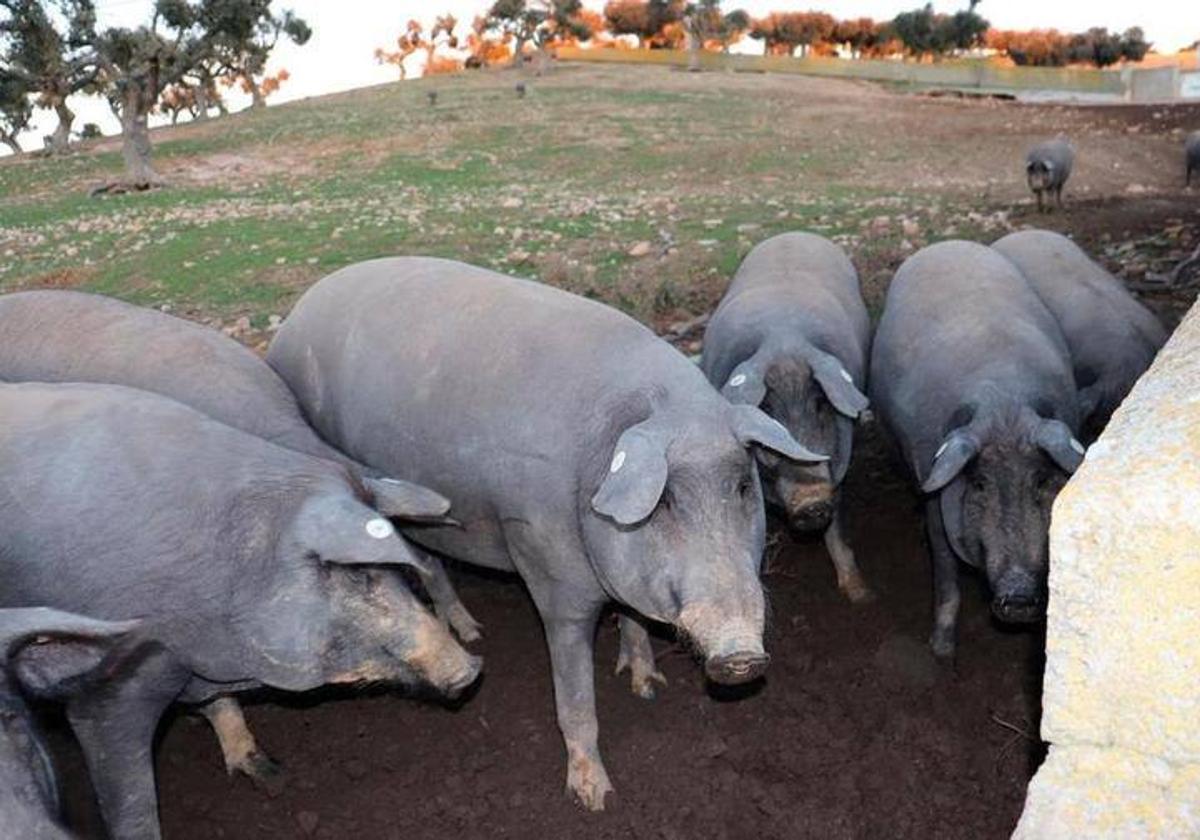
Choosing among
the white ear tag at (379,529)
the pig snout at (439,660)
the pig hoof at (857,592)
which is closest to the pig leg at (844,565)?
the pig hoof at (857,592)

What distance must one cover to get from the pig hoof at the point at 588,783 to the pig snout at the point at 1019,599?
1.91m

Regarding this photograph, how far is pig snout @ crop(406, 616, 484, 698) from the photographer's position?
4.25 metres

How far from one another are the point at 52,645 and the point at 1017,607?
3960mm

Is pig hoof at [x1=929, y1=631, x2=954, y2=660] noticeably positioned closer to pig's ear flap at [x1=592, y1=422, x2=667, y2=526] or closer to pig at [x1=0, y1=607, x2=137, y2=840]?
pig's ear flap at [x1=592, y1=422, x2=667, y2=526]

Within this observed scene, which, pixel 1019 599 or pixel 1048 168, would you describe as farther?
pixel 1048 168

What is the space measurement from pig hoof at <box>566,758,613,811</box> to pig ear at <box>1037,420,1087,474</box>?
241cm

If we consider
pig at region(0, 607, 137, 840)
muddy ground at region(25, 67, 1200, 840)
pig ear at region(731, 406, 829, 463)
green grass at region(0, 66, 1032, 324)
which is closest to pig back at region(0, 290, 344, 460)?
muddy ground at region(25, 67, 1200, 840)

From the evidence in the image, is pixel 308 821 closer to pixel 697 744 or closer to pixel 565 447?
pixel 697 744

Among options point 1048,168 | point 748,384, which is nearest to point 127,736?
point 748,384

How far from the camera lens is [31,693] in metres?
3.87

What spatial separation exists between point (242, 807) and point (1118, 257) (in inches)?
334

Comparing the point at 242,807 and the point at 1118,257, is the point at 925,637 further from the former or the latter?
the point at 1118,257

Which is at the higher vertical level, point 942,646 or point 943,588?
point 943,588

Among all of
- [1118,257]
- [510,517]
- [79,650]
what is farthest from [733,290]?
[79,650]
